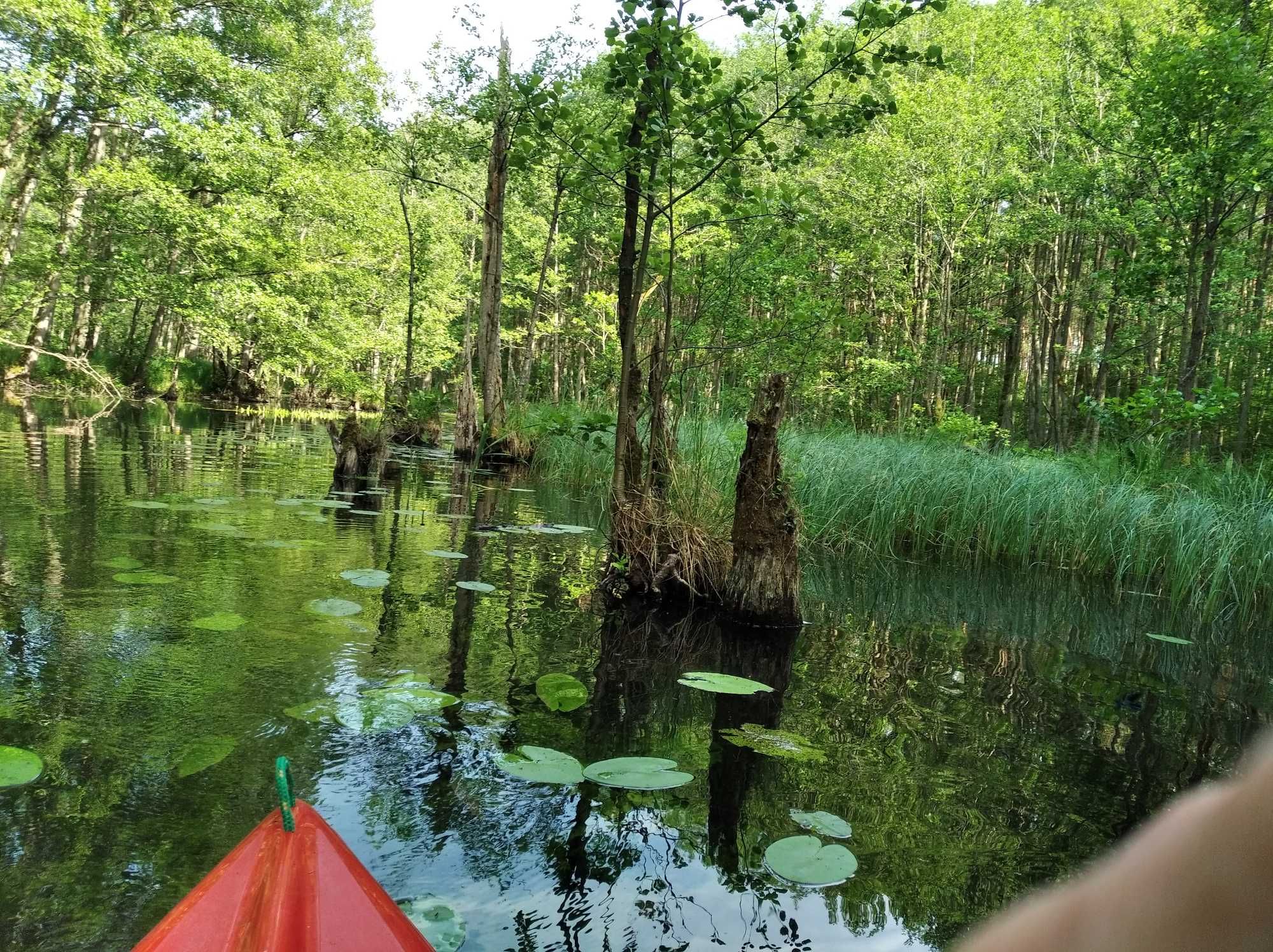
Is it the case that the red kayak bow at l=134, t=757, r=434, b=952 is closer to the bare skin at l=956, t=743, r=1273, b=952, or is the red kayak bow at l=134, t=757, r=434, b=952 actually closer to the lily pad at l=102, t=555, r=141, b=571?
the bare skin at l=956, t=743, r=1273, b=952

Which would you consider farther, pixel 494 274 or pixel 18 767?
pixel 494 274

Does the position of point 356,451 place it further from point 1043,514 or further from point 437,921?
point 437,921

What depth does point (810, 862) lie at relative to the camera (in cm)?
193

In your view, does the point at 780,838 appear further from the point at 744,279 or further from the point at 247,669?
the point at 744,279

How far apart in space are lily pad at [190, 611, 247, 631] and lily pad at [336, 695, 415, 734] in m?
1.01

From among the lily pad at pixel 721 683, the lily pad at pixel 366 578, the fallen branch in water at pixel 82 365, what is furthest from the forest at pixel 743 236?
the lily pad at pixel 721 683

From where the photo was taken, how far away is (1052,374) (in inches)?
700

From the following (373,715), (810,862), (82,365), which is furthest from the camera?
(82,365)

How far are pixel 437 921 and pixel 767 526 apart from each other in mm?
3070

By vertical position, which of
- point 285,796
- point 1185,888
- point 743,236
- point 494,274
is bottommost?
point 285,796

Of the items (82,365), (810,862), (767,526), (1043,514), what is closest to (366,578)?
(767,526)

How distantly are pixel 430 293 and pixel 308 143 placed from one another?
782cm

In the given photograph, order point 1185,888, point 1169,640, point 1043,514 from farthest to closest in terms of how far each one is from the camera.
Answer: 1. point 1043,514
2. point 1169,640
3. point 1185,888

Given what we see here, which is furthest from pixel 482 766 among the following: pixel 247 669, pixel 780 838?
pixel 247 669
